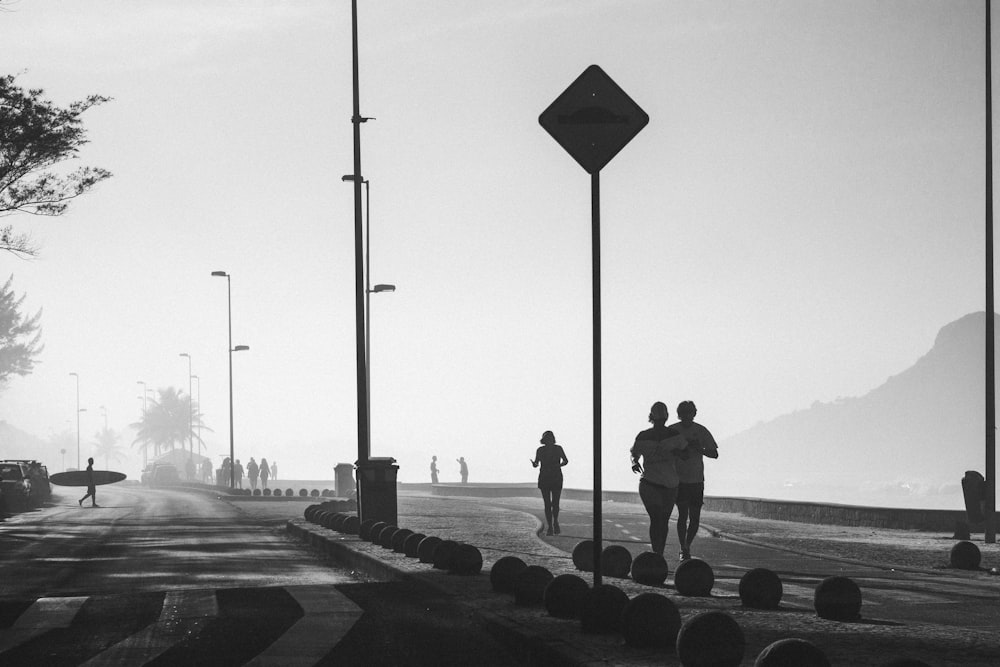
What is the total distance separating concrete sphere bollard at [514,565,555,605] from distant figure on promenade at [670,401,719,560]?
503 cm

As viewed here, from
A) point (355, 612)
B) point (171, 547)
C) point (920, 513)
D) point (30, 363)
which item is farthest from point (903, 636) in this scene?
point (30, 363)

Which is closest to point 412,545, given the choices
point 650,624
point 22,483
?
point 650,624

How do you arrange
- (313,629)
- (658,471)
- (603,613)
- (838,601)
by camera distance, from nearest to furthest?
(603,613) < (838,601) < (313,629) < (658,471)

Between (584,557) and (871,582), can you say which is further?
(871,582)

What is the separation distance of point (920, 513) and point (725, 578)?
41.6ft

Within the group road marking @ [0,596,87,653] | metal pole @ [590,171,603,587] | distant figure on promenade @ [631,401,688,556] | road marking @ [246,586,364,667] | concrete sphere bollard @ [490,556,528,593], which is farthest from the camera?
distant figure on promenade @ [631,401,688,556]

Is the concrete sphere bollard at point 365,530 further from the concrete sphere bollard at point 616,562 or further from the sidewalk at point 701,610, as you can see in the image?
the concrete sphere bollard at point 616,562

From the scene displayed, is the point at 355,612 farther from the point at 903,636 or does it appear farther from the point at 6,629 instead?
the point at 903,636

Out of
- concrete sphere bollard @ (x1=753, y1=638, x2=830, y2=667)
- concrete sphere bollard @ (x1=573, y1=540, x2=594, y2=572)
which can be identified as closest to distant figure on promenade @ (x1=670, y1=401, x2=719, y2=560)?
concrete sphere bollard @ (x1=573, y1=540, x2=594, y2=572)

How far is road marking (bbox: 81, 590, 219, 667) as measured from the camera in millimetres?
8086

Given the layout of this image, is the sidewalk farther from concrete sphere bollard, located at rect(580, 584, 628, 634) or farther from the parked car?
the parked car

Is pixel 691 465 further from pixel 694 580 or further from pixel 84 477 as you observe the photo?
pixel 84 477

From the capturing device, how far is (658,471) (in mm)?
14094

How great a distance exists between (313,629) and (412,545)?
498cm
